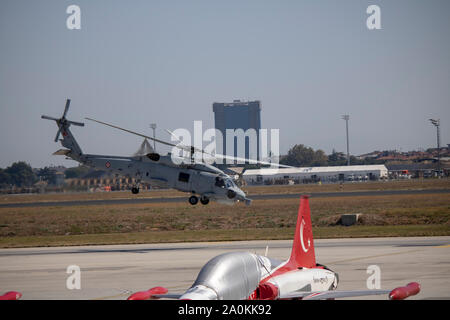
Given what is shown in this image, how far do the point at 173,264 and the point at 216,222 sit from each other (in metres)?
24.2

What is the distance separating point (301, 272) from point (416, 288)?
308 centimetres

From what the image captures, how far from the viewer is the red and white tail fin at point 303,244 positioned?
1439 cm

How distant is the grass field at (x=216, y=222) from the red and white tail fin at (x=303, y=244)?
2260 cm

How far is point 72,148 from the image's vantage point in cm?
4112

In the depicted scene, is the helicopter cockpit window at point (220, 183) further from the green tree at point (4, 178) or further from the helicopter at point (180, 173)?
the green tree at point (4, 178)

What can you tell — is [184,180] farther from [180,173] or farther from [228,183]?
[228,183]

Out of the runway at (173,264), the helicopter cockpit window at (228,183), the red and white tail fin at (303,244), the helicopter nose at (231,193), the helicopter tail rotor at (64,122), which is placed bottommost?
the runway at (173,264)

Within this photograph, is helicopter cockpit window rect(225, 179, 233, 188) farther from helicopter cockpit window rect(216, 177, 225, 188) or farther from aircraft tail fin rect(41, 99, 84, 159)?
aircraft tail fin rect(41, 99, 84, 159)

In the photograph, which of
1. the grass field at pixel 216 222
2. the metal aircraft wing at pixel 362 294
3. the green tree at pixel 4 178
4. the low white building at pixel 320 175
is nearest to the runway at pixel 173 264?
the grass field at pixel 216 222

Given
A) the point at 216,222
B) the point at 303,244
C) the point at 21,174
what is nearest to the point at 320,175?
the point at 21,174

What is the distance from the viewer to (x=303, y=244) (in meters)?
14.8

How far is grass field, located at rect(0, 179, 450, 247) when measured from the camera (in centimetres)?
4053
